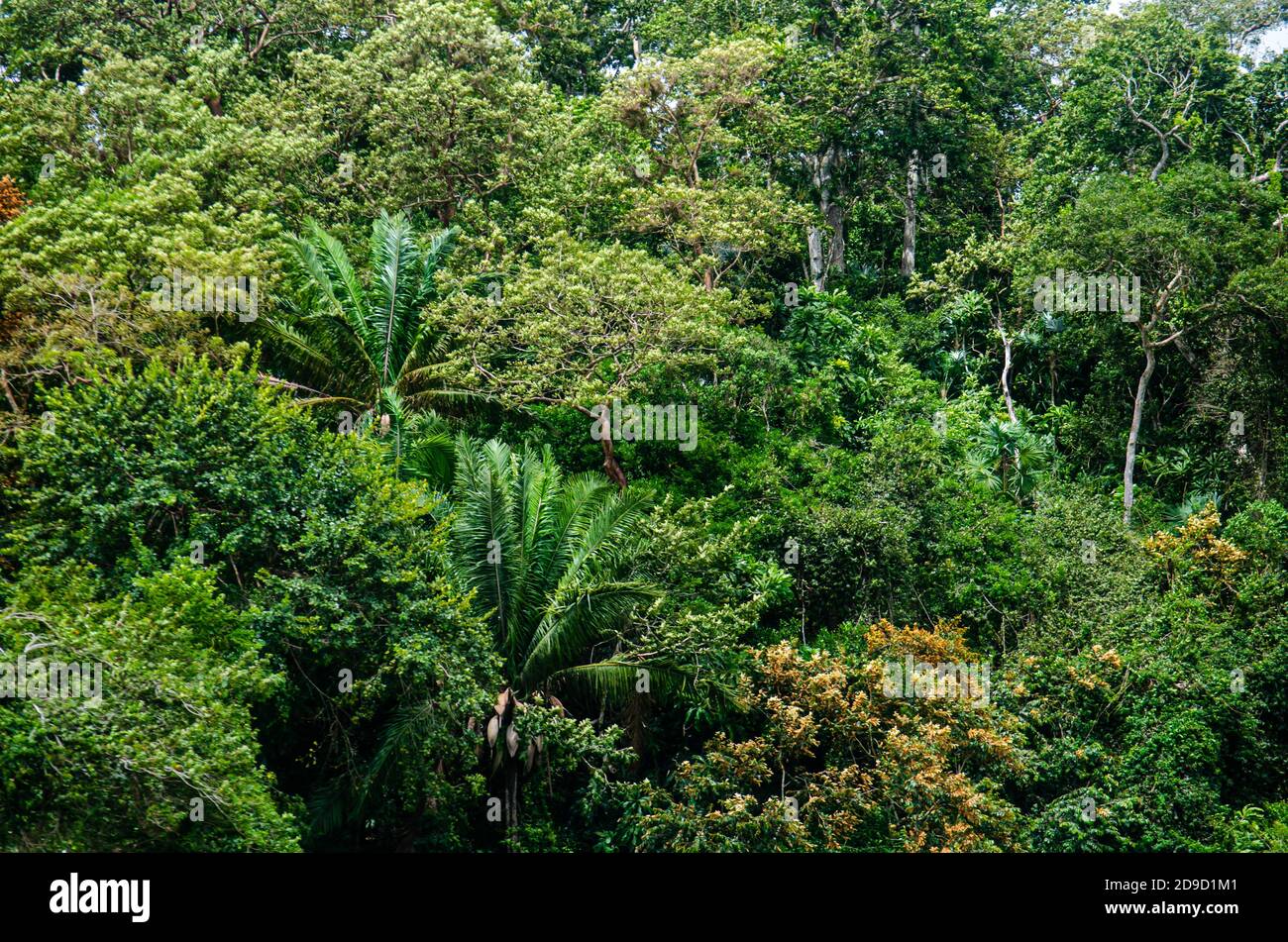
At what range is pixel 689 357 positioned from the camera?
21.8 m

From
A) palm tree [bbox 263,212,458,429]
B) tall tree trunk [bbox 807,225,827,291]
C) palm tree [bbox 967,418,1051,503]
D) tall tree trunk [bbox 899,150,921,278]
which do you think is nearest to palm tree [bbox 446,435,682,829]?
palm tree [bbox 263,212,458,429]

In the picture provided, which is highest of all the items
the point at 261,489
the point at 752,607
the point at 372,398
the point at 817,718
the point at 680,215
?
the point at 680,215

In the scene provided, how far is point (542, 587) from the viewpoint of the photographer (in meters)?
17.8

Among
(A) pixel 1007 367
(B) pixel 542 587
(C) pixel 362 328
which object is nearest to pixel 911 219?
(A) pixel 1007 367

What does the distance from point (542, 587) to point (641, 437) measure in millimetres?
4475

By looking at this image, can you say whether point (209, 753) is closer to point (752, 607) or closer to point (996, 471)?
point (752, 607)

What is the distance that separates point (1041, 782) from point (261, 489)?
12541mm

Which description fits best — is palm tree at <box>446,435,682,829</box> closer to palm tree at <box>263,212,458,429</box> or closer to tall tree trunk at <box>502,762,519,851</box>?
tall tree trunk at <box>502,762,519,851</box>

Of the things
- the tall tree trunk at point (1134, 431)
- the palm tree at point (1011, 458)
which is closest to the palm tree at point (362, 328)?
the palm tree at point (1011, 458)

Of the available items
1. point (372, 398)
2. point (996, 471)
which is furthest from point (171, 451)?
point (996, 471)

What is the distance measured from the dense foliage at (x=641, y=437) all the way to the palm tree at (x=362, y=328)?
9cm

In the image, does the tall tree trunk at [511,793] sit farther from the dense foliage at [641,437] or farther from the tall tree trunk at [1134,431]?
the tall tree trunk at [1134,431]

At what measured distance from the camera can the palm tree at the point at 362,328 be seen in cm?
2119

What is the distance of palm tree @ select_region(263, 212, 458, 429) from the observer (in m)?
21.2
